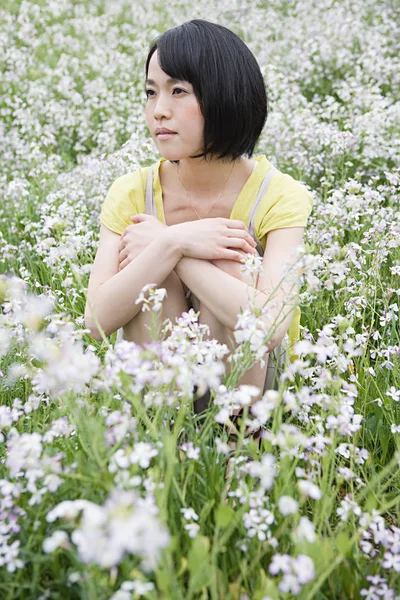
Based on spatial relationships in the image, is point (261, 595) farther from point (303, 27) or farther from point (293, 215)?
point (303, 27)

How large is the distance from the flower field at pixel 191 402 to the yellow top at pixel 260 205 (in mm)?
175

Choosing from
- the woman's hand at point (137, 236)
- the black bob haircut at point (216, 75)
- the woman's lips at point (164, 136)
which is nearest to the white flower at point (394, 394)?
the woman's hand at point (137, 236)

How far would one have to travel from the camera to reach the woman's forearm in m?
2.68

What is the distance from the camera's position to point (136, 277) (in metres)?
2.68

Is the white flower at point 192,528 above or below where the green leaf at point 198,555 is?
below

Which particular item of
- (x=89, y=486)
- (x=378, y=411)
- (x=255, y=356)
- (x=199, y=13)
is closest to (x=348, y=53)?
(x=199, y=13)

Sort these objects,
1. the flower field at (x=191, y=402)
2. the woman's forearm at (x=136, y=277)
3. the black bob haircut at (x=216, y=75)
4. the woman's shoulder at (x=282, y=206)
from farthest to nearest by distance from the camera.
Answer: the woman's shoulder at (x=282, y=206)
the black bob haircut at (x=216, y=75)
the woman's forearm at (x=136, y=277)
the flower field at (x=191, y=402)

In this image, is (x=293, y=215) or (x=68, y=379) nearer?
(x=68, y=379)

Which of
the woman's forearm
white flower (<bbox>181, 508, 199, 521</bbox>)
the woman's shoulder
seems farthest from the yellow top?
white flower (<bbox>181, 508, 199, 521</bbox>)

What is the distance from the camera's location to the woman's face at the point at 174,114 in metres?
2.81

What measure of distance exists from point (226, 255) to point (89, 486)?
3.79 feet

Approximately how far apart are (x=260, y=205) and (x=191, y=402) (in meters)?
1.07

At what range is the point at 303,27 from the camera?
9.38 m

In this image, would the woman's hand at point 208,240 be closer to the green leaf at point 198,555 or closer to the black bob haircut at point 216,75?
the black bob haircut at point 216,75
